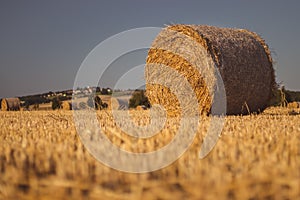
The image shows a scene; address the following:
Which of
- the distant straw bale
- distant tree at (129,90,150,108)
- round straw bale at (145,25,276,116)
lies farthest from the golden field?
distant tree at (129,90,150,108)

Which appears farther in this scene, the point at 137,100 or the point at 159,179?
the point at 137,100

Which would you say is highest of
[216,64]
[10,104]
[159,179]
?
[216,64]

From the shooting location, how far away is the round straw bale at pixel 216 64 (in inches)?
250

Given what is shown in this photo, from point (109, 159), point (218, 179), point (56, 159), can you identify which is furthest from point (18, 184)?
point (218, 179)

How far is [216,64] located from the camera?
246 inches

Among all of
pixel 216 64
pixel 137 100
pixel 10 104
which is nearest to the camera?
pixel 216 64

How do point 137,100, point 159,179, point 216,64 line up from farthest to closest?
1. point 137,100
2. point 216,64
3. point 159,179

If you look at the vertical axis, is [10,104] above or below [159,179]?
above

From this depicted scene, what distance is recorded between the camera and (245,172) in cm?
156

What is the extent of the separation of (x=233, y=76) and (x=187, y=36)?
1148 millimetres

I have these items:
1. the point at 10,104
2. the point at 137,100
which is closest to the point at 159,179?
the point at 10,104

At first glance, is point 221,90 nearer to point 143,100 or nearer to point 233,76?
point 233,76

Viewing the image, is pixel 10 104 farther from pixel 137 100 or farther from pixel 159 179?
pixel 159 179

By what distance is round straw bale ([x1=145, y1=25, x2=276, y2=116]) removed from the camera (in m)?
6.34
